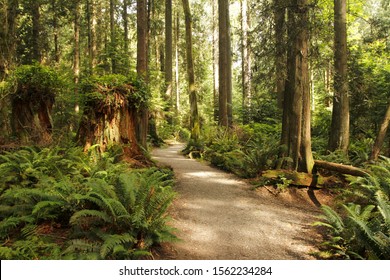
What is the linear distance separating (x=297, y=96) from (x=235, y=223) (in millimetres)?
4275

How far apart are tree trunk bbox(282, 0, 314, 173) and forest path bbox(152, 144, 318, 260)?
165 cm

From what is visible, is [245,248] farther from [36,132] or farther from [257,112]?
[257,112]

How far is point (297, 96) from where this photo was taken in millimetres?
8328

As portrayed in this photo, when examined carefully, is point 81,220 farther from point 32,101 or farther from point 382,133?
point 382,133

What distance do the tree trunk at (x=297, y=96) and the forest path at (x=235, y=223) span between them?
5.41 ft

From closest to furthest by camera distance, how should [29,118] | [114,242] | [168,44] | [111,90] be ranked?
[114,242]
[111,90]
[29,118]
[168,44]

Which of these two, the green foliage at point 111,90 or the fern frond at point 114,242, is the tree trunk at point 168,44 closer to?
the green foliage at point 111,90

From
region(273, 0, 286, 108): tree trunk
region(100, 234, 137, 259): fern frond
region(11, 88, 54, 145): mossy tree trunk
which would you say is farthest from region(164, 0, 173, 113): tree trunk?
region(100, 234, 137, 259): fern frond

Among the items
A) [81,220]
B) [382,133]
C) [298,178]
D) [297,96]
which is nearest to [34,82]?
[81,220]

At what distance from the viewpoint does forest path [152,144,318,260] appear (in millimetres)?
4922

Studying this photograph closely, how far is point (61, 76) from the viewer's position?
976 centimetres

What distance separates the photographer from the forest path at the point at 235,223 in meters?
4.92
